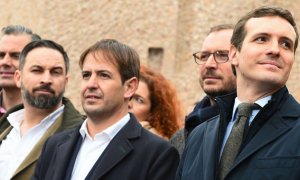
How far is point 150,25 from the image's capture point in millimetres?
18016

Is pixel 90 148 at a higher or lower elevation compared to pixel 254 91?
lower

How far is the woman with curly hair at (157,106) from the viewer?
231 inches

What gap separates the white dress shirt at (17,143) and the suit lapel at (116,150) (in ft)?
3.21

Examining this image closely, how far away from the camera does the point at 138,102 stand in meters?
5.95

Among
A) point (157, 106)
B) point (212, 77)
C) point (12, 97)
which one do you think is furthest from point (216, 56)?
point (12, 97)

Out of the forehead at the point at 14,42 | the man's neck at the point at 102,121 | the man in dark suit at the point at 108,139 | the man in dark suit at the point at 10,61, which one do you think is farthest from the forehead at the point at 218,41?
the forehead at the point at 14,42

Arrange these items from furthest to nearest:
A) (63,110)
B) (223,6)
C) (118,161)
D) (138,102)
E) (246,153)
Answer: (223,6)
(138,102)
(63,110)
(118,161)
(246,153)

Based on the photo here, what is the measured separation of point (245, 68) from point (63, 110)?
1.85 metres

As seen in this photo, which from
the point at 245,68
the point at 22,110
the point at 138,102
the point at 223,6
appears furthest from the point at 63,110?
the point at 223,6

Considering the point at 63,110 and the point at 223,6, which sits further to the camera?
the point at 223,6

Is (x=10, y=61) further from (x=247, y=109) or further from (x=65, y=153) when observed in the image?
(x=247, y=109)

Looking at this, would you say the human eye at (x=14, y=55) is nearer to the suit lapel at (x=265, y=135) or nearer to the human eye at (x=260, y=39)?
the human eye at (x=260, y=39)

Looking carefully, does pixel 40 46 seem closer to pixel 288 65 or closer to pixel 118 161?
pixel 118 161

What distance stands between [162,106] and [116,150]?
1816mm
